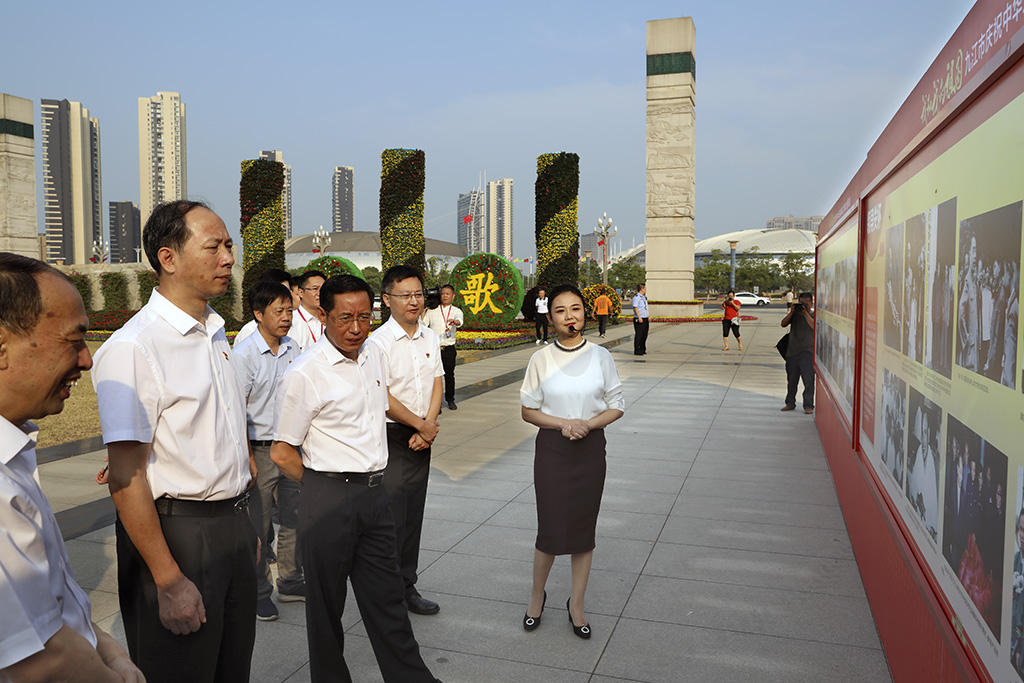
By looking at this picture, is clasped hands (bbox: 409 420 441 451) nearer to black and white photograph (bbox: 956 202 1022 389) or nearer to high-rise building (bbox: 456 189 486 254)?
black and white photograph (bbox: 956 202 1022 389)

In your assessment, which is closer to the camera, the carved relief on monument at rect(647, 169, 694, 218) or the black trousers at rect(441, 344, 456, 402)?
the black trousers at rect(441, 344, 456, 402)

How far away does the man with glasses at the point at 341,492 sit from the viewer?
288 centimetres

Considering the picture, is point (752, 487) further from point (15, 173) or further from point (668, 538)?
point (15, 173)

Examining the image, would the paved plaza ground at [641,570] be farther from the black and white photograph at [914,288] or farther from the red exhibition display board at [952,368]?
the black and white photograph at [914,288]

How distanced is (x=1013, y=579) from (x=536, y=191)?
22217mm

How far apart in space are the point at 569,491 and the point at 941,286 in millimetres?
1929

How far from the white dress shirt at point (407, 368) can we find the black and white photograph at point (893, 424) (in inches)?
87.3

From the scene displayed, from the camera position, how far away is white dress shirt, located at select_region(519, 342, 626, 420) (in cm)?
365

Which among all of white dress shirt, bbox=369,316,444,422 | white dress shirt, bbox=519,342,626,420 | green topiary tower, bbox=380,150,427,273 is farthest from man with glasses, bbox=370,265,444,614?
green topiary tower, bbox=380,150,427,273

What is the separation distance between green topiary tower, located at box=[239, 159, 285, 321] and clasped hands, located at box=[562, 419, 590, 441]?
22572 mm

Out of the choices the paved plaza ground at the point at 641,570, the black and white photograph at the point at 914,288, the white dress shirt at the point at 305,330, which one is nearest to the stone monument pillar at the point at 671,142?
the paved plaza ground at the point at 641,570

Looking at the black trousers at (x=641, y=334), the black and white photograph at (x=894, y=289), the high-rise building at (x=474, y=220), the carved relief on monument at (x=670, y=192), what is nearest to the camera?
the black and white photograph at (x=894, y=289)

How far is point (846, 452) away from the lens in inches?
212

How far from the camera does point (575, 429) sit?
3.54m
